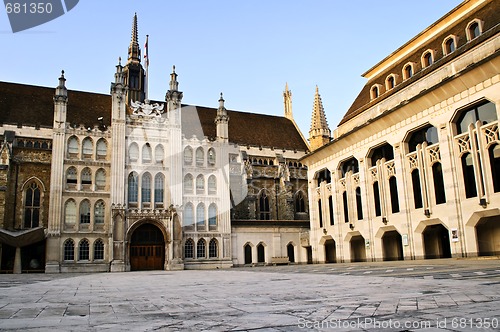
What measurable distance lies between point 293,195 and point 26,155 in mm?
30321

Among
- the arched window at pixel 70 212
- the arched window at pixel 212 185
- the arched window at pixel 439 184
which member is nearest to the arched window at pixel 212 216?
the arched window at pixel 212 185

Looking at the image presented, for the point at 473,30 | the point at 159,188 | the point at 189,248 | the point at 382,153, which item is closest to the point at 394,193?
the point at 382,153

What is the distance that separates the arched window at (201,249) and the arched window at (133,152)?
1127cm

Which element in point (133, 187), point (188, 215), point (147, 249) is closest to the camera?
point (147, 249)

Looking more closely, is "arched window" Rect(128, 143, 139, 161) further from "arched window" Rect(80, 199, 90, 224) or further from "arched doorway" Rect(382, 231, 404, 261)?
"arched doorway" Rect(382, 231, 404, 261)

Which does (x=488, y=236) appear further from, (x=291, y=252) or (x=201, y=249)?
(x=201, y=249)

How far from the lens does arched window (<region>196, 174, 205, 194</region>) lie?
4962 cm

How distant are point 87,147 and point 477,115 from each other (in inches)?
1418

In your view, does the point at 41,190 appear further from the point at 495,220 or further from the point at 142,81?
the point at 495,220

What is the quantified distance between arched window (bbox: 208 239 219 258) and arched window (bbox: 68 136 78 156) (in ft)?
55.8

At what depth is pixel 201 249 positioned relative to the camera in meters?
48.5

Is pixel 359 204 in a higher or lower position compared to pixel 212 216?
lower

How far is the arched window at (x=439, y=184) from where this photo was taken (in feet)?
92.0

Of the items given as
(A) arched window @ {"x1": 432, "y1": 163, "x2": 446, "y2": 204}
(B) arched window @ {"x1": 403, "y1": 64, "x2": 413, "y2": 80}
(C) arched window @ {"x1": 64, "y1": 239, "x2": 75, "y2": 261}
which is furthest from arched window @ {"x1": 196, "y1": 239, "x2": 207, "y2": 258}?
(A) arched window @ {"x1": 432, "y1": 163, "x2": 446, "y2": 204}
